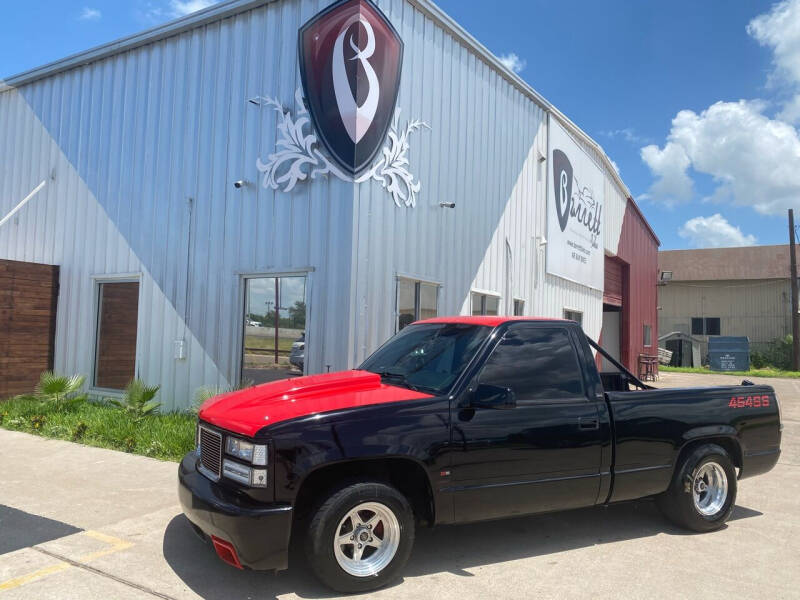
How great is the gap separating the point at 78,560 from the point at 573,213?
1535 centimetres

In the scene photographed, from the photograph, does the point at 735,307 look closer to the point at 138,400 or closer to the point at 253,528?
the point at 138,400

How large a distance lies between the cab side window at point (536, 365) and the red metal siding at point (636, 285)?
18856mm

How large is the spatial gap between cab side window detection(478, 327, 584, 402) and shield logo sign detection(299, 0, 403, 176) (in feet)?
15.8

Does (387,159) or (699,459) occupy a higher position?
(387,159)

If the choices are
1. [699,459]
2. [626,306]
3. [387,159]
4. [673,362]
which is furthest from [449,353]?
[673,362]

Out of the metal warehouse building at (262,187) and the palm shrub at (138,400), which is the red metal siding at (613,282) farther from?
the palm shrub at (138,400)

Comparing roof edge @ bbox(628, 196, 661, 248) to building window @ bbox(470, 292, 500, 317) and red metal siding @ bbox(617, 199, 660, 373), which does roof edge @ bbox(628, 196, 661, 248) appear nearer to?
red metal siding @ bbox(617, 199, 660, 373)

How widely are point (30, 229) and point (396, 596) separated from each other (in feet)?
40.2

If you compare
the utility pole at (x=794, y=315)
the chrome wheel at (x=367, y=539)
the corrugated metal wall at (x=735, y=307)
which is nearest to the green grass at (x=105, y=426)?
the chrome wheel at (x=367, y=539)

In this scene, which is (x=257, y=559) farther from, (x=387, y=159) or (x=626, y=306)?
(x=626, y=306)

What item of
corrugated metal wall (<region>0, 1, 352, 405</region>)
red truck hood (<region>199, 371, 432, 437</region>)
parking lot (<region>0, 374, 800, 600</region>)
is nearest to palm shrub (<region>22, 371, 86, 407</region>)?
corrugated metal wall (<region>0, 1, 352, 405</region>)

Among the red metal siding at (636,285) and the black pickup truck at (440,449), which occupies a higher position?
the red metal siding at (636,285)

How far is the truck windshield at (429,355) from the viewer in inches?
Answer: 181

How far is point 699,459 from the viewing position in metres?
5.34
